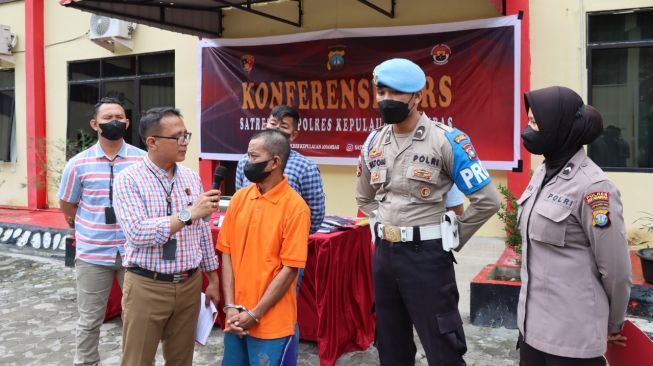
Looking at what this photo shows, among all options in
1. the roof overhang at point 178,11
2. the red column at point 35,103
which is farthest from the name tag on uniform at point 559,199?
the red column at point 35,103

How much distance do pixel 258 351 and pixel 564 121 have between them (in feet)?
5.14

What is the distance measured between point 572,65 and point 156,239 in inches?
179

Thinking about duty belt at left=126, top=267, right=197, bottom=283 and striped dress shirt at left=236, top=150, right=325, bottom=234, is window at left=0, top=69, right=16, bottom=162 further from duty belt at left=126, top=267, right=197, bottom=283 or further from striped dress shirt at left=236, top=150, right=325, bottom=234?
duty belt at left=126, top=267, right=197, bottom=283

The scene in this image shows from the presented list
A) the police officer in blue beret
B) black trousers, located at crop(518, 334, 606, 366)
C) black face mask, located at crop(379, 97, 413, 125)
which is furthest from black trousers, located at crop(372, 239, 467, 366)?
black face mask, located at crop(379, 97, 413, 125)

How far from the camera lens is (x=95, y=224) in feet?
10.2

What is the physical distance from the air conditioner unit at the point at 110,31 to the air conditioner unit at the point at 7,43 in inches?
78.4

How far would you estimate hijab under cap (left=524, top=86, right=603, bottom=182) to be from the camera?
2.08m

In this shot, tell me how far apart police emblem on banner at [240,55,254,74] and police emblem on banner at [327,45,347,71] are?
1192 millimetres

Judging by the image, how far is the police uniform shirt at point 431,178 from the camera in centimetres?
246

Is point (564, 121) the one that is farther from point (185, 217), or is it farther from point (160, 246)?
point (160, 246)

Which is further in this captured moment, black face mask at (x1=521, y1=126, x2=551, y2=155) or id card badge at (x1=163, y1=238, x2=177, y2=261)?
id card badge at (x1=163, y1=238, x2=177, y2=261)

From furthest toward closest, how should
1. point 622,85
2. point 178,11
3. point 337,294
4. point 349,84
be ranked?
point 178,11 < point 349,84 < point 622,85 < point 337,294

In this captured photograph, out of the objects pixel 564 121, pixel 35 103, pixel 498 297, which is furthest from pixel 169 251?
pixel 35 103

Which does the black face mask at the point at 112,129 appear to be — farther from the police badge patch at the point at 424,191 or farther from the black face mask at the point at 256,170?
the police badge patch at the point at 424,191
